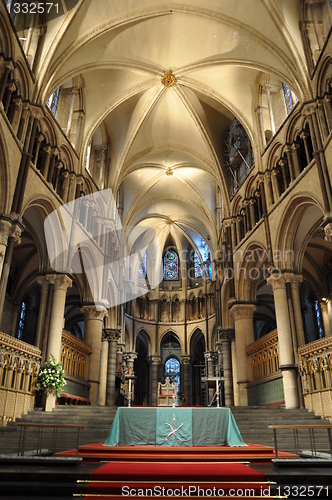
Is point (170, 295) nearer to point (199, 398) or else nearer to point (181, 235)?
point (181, 235)

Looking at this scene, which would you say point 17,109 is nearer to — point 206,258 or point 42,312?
point 42,312

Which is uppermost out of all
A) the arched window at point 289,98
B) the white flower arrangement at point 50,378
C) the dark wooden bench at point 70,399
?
the arched window at point 289,98

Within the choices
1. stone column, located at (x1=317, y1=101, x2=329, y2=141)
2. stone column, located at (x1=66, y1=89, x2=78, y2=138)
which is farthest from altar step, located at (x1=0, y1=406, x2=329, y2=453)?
stone column, located at (x1=66, y1=89, x2=78, y2=138)

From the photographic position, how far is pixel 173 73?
63.2ft

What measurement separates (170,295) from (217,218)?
11.3 meters

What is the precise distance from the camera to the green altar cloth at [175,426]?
332 inches

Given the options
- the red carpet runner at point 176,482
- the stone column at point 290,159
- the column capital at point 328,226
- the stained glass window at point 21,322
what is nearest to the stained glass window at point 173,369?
the stained glass window at point 21,322

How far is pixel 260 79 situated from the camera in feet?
61.9

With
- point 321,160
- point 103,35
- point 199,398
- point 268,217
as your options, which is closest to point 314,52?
point 321,160

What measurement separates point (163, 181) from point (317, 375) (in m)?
18.8

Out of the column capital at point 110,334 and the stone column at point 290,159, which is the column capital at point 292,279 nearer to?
the stone column at point 290,159

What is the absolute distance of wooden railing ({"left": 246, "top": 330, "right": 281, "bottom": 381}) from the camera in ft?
53.8

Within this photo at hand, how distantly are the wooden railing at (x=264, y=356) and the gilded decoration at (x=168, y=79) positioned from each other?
40.9 feet

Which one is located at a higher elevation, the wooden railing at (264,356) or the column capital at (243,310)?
the column capital at (243,310)
